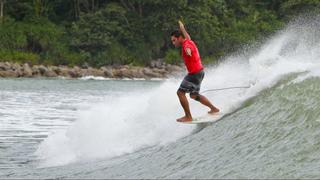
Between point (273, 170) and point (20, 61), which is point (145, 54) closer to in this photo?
point (20, 61)

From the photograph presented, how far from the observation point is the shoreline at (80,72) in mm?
40062

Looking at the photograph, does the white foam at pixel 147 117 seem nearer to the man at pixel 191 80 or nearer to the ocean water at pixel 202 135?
the ocean water at pixel 202 135

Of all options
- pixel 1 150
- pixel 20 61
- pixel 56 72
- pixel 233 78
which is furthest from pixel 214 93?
pixel 20 61

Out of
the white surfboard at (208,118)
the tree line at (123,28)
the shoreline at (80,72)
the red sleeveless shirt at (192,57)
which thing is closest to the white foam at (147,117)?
the white surfboard at (208,118)

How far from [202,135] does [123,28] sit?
4455 cm

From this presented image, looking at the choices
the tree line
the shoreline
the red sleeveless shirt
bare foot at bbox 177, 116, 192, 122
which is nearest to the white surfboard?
bare foot at bbox 177, 116, 192, 122

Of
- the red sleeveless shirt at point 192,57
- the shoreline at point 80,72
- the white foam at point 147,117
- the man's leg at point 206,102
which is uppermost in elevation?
the red sleeveless shirt at point 192,57

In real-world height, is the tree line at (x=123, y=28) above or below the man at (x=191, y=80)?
below

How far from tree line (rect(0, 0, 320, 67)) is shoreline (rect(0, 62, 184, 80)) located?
323cm

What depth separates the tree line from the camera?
166ft

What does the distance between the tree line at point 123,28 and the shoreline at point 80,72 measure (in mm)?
3232

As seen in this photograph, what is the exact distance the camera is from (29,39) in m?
51.8

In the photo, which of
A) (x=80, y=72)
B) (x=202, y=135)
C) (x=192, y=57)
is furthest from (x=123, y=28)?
(x=202, y=135)

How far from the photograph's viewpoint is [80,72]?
43062 mm
